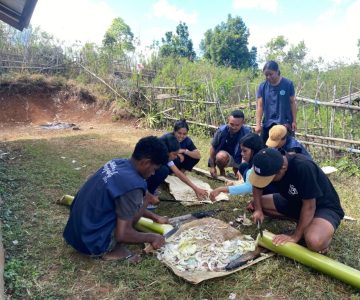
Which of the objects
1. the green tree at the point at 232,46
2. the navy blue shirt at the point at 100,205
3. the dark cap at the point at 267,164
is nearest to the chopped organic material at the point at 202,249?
the navy blue shirt at the point at 100,205

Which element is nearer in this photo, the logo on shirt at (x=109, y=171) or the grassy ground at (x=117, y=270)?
the grassy ground at (x=117, y=270)

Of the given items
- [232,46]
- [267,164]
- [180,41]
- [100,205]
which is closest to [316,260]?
[267,164]

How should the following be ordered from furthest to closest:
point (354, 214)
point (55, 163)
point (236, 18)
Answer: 1. point (236, 18)
2. point (55, 163)
3. point (354, 214)

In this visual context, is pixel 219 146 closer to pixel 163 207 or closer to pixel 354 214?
pixel 163 207

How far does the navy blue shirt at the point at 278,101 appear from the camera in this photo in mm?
4785

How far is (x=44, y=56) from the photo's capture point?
13.8 meters

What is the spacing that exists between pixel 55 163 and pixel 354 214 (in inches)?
189

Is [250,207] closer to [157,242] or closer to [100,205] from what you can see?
[157,242]

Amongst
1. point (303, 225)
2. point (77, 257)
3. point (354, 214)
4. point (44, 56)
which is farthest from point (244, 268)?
point (44, 56)

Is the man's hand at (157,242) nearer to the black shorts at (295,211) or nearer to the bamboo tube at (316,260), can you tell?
the bamboo tube at (316,260)

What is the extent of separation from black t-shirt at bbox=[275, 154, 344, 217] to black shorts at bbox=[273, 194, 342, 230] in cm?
5

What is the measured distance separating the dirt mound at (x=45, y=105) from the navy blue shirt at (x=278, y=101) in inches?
314

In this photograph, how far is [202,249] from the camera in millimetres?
3000

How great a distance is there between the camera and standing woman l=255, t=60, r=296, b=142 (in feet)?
15.5
